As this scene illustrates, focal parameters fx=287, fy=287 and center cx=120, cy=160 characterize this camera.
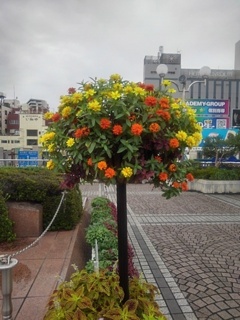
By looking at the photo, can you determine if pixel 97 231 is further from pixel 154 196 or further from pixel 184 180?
pixel 154 196

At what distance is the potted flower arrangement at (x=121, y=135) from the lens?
73.4 inches

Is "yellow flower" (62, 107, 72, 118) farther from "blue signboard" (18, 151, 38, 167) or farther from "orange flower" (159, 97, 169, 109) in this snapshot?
"blue signboard" (18, 151, 38, 167)

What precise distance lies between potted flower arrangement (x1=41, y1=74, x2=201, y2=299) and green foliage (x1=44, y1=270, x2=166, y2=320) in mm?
810

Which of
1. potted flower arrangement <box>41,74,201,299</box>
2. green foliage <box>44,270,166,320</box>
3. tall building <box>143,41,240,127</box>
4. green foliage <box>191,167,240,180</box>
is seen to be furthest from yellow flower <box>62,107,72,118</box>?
tall building <box>143,41,240,127</box>

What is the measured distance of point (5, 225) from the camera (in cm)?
456

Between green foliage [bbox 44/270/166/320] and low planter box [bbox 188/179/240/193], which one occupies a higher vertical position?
green foliage [bbox 44/270/166/320]

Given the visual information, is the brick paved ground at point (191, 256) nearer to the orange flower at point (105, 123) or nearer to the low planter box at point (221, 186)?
the orange flower at point (105, 123)

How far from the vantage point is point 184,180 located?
2076mm

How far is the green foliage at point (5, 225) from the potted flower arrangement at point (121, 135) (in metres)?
2.84

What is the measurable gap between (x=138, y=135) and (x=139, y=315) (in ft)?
4.69

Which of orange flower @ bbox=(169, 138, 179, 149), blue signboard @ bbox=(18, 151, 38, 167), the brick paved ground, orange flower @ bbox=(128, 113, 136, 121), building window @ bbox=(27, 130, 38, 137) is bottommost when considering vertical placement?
the brick paved ground

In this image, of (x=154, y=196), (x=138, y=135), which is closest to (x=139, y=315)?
(x=138, y=135)

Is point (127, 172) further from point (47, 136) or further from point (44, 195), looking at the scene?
point (44, 195)

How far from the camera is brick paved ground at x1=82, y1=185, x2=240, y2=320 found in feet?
11.2
